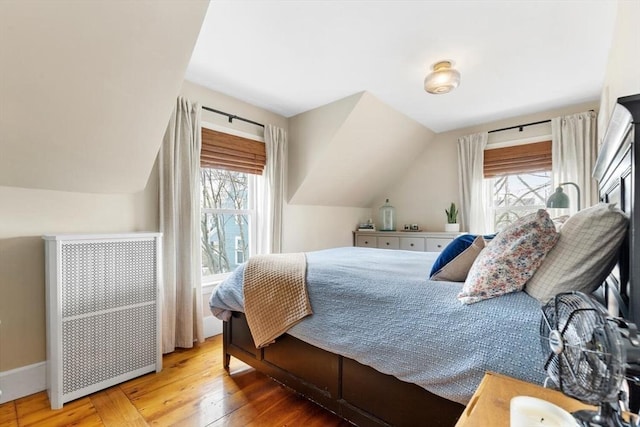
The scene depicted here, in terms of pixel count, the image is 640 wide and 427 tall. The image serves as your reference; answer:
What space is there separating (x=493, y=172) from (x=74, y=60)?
4003 millimetres

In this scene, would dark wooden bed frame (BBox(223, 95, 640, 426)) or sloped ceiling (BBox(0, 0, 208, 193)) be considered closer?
dark wooden bed frame (BBox(223, 95, 640, 426))

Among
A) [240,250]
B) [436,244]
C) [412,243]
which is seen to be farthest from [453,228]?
[240,250]

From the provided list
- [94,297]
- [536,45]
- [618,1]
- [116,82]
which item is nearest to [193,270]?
[94,297]

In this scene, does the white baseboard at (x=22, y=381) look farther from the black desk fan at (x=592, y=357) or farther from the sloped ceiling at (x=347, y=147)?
the black desk fan at (x=592, y=357)

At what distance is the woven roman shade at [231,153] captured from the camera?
9.03 ft

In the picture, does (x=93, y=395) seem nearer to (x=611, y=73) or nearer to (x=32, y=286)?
(x=32, y=286)

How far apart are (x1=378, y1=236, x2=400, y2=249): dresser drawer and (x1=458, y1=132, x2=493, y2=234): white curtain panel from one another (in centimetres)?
88

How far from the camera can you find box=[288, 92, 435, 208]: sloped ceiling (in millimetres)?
3085

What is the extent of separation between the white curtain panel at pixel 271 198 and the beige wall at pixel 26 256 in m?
1.56

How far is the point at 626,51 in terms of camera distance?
61.1 inches

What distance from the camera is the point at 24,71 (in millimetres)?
1351

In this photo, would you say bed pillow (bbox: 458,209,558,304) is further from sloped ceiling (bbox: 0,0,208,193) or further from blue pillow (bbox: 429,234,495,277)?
sloped ceiling (bbox: 0,0,208,193)

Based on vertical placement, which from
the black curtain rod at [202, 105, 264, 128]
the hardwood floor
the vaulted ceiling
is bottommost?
the hardwood floor

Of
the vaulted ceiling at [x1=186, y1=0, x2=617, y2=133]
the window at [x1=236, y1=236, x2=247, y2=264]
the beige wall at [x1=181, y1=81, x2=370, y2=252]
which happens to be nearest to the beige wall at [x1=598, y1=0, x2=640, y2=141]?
the vaulted ceiling at [x1=186, y1=0, x2=617, y2=133]
